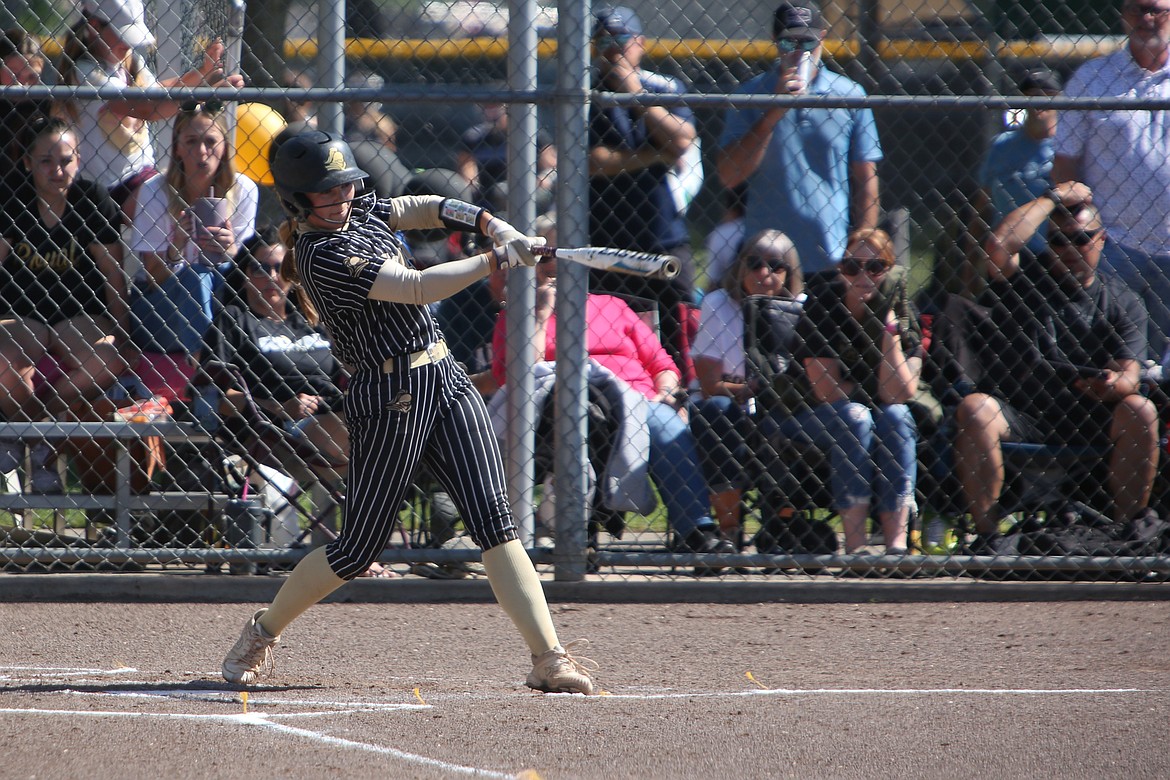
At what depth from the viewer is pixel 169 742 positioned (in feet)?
11.1

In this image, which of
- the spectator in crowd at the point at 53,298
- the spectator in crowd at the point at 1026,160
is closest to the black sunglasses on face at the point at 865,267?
the spectator in crowd at the point at 1026,160

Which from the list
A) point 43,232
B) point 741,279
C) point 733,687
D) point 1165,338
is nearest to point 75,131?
point 43,232

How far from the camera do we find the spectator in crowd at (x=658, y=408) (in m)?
5.54

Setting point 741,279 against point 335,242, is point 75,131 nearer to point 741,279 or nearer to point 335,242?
point 335,242

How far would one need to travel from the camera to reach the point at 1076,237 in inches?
224

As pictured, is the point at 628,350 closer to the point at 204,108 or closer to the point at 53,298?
the point at 204,108

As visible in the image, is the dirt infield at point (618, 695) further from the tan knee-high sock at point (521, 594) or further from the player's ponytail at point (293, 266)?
the player's ponytail at point (293, 266)

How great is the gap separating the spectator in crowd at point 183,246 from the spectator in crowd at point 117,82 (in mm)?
123

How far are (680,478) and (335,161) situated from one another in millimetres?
2314

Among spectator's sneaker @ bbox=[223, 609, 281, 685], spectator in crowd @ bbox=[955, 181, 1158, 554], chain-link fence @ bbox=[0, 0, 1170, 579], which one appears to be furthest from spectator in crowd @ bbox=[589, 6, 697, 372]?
spectator's sneaker @ bbox=[223, 609, 281, 685]

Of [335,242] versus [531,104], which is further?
[531,104]

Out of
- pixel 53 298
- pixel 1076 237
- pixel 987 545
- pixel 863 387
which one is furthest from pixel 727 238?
pixel 53 298

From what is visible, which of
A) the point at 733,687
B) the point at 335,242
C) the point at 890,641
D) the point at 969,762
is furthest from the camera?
the point at 890,641

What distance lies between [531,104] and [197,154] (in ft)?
4.92
